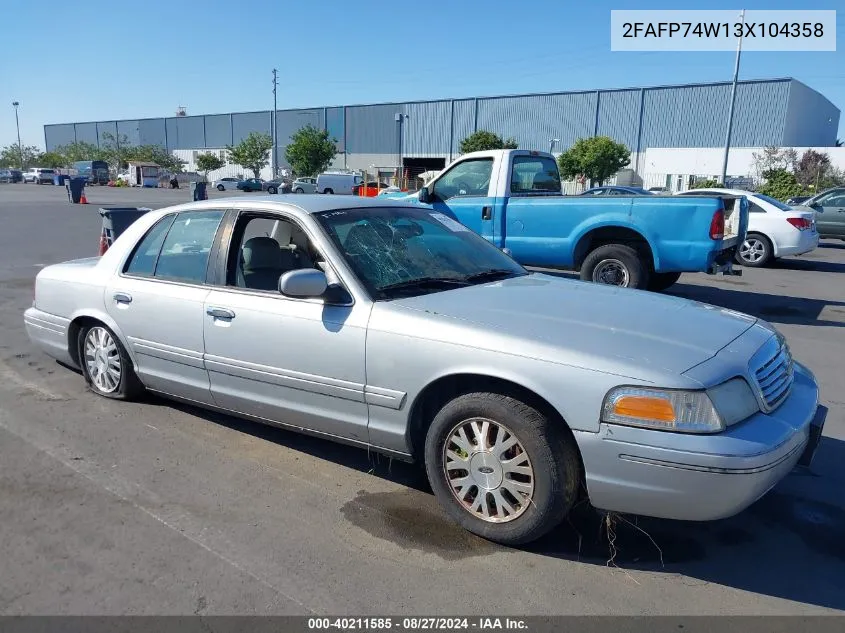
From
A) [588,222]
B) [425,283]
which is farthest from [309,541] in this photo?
[588,222]

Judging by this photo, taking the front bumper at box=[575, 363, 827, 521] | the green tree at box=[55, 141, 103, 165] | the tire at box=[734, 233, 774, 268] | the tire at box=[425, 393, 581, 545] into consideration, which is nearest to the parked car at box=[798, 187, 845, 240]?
the tire at box=[734, 233, 774, 268]

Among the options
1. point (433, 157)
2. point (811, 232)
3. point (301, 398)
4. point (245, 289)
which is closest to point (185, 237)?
point (245, 289)

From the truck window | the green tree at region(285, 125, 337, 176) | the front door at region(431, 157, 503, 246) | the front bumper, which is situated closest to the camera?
the front bumper

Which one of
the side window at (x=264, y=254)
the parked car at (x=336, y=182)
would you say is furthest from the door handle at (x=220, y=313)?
the parked car at (x=336, y=182)

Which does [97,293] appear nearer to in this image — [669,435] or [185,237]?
[185,237]

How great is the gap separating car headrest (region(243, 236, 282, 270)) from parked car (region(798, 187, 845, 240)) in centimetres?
1666

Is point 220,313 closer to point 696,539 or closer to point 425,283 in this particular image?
point 425,283

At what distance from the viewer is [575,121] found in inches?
2299

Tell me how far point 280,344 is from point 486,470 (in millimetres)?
1356

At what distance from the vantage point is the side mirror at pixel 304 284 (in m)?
3.45

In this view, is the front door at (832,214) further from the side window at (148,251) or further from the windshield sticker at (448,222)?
the side window at (148,251)

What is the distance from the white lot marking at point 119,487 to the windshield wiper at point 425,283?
1523 millimetres

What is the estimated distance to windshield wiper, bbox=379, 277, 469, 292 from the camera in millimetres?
3633

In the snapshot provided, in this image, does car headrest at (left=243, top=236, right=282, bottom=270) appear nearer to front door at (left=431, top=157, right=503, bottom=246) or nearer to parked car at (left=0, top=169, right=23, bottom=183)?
front door at (left=431, top=157, right=503, bottom=246)
